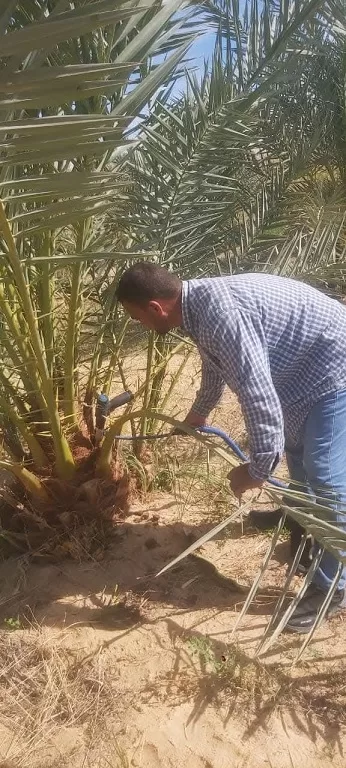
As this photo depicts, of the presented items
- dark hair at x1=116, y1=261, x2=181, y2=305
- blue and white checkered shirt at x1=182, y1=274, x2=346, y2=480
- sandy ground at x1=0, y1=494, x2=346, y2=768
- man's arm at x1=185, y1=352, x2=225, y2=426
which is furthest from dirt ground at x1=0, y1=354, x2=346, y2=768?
dark hair at x1=116, y1=261, x2=181, y2=305

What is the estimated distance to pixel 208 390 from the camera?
98.7 inches

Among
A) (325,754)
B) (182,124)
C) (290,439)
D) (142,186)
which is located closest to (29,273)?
(142,186)

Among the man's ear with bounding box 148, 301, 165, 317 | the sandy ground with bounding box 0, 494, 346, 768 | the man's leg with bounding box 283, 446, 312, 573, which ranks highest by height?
the man's ear with bounding box 148, 301, 165, 317

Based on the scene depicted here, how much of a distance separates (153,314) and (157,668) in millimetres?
1248

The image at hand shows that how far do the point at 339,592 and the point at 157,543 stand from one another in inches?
32.5

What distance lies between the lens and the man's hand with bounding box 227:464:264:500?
80.2 inches

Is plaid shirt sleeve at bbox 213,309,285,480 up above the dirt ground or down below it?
above

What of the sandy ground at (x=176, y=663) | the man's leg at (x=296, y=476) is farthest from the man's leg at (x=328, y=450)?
the sandy ground at (x=176, y=663)

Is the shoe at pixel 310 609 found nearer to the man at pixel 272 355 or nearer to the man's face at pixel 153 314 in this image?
the man at pixel 272 355

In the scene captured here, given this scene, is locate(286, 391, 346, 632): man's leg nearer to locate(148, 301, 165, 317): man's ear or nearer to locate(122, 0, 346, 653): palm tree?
locate(122, 0, 346, 653): palm tree

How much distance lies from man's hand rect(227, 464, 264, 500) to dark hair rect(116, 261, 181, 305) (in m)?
0.60

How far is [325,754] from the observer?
6.37 feet

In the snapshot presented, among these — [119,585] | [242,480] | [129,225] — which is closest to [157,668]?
[119,585]

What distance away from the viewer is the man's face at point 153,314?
6.57 feet
